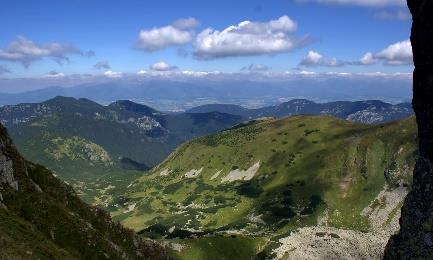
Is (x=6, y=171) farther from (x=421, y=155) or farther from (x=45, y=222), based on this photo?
(x=421, y=155)

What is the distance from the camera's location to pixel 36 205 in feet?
231

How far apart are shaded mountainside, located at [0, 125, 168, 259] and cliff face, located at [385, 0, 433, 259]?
4009 cm

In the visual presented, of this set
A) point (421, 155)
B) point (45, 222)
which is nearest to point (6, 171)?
point (45, 222)

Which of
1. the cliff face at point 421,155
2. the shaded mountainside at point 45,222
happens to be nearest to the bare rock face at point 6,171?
the shaded mountainside at point 45,222

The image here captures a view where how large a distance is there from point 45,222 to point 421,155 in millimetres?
53826

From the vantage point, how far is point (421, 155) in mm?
46438

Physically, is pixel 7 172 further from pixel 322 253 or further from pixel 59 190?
pixel 322 253

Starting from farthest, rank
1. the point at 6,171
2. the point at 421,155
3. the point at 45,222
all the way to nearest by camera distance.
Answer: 1. the point at 6,171
2. the point at 45,222
3. the point at 421,155

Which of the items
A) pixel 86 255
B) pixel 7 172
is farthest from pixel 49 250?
pixel 7 172

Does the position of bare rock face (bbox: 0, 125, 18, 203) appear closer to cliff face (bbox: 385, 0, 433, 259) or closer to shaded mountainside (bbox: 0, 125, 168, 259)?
shaded mountainside (bbox: 0, 125, 168, 259)

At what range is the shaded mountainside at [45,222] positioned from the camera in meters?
55.2

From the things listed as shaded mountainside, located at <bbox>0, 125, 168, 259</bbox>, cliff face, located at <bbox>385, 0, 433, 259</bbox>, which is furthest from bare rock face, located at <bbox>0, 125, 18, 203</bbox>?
cliff face, located at <bbox>385, 0, 433, 259</bbox>

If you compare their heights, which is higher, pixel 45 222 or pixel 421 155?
pixel 421 155

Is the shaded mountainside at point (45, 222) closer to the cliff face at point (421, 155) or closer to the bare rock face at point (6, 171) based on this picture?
the bare rock face at point (6, 171)
